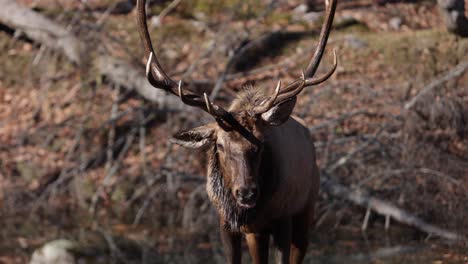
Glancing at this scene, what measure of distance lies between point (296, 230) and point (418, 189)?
3633 mm

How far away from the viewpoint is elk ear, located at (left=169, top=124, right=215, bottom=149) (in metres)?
5.90

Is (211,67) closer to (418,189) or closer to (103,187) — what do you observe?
(103,187)

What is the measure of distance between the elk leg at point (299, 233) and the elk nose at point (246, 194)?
1422mm

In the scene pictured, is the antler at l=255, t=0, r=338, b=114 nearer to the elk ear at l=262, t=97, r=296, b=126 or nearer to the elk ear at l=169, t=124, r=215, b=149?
the elk ear at l=262, t=97, r=296, b=126

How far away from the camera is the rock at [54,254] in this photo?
30.8ft

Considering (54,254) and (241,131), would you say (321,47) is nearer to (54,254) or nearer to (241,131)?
(241,131)

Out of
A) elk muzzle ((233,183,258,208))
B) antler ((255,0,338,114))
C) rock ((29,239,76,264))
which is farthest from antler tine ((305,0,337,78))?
rock ((29,239,76,264))

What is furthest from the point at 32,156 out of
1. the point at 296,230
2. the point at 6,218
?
the point at 296,230

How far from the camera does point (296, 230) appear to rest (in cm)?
688

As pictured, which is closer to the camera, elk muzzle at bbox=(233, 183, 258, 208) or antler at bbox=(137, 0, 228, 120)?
elk muzzle at bbox=(233, 183, 258, 208)

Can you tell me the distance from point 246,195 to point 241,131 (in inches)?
19.9

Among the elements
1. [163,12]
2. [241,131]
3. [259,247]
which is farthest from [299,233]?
[163,12]

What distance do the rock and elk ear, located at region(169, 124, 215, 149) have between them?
3.97m

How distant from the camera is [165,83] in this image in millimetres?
6195
